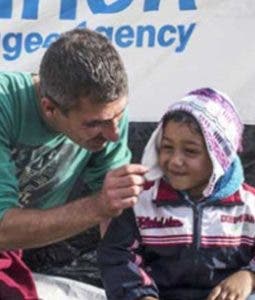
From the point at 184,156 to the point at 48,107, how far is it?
31 cm

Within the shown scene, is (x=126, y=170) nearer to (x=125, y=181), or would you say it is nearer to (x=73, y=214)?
(x=125, y=181)

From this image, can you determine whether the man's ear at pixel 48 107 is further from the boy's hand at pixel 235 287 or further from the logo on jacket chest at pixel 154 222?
the boy's hand at pixel 235 287

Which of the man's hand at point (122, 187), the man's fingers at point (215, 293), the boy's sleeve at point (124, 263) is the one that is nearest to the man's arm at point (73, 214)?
the man's hand at point (122, 187)

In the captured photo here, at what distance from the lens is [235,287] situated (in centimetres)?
215

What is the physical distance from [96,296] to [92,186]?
0.46 m

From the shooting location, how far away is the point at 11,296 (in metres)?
2.47

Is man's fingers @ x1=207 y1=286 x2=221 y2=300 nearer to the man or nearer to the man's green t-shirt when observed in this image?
the man

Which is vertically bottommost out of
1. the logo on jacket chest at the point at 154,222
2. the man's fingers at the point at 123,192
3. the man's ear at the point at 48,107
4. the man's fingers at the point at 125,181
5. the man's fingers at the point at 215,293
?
the man's fingers at the point at 215,293

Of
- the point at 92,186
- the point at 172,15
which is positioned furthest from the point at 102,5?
the point at 92,186

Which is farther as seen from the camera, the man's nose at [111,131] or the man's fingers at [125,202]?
the man's nose at [111,131]

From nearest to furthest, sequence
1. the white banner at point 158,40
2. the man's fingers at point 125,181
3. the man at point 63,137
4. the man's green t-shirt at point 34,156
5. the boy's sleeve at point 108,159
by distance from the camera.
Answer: the man's fingers at point 125,181 → the man at point 63,137 → the man's green t-shirt at point 34,156 → the boy's sleeve at point 108,159 → the white banner at point 158,40

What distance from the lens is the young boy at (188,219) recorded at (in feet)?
7.15

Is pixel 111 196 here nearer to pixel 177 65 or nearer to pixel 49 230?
pixel 49 230

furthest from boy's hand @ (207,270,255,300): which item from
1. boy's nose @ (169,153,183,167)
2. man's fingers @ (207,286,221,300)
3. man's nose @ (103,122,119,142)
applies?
man's nose @ (103,122,119,142)
